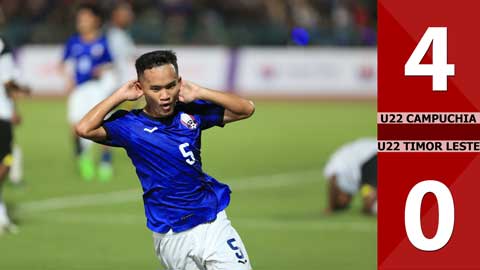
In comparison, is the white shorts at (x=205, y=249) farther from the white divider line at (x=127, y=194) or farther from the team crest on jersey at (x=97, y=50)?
the team crest on jersey at (x=97, y=50)

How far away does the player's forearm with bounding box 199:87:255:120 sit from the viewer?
22.4ft

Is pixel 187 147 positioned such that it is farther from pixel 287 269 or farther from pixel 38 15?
pixel 38 15

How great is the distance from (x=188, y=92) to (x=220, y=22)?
1018 inches

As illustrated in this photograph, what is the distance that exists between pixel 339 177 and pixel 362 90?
54.4 ft

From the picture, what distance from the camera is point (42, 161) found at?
17.6 metres

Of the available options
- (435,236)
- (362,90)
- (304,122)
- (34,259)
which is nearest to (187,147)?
(435,236)

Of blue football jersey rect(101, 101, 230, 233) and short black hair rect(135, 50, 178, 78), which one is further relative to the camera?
blue football jersey rect(101, 101, 230, 233)

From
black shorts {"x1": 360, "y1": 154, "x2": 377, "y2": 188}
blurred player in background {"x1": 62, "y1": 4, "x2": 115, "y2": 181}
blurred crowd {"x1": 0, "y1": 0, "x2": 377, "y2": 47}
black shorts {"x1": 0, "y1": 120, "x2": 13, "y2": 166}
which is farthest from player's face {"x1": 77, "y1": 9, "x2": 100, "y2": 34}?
blurred crowd {"x1": 0, "y1": 0, "x2": 377, "y2": 47}

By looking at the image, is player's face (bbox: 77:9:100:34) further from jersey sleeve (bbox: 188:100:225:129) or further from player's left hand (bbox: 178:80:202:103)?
player's left hand (bbox: 178:80:202:103)

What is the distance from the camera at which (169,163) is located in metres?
6.91

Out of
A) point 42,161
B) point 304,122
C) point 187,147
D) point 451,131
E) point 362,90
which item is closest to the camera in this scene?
point 451,131

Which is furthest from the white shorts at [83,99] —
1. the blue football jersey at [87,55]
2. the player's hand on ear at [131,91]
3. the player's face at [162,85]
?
the player's face at [162,85]

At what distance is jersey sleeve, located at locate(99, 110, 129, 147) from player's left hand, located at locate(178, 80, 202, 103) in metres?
0.42

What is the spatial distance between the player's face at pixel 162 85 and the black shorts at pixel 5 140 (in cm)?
476
